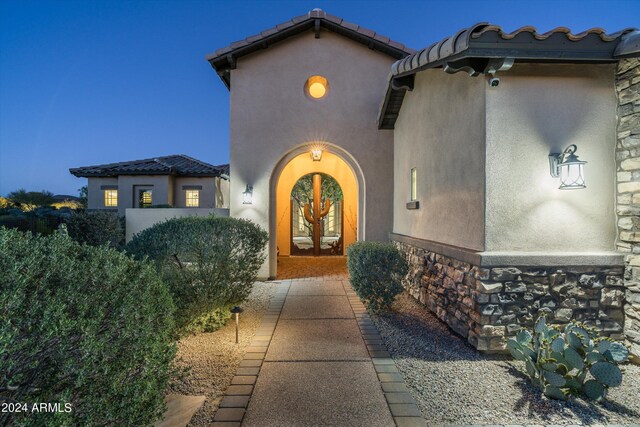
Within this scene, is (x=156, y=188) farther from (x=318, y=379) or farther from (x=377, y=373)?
(x=377, y=373)

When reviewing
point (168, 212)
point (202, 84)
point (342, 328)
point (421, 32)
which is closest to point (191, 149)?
point (202, 84)

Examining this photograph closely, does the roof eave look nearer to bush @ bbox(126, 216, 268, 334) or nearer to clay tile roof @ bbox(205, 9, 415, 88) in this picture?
clay tile roof @ bbox(205, 9, 415, 88)

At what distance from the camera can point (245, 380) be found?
147 inches

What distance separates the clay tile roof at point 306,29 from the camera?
8.75 m

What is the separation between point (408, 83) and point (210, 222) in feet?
16.7

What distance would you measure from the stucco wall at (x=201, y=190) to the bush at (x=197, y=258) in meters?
16.0

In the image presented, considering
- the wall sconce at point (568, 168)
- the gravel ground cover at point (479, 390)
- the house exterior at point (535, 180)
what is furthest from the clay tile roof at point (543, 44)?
the gravel ground cover at point (479, 390)

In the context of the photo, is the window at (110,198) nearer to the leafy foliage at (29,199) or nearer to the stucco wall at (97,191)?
the stucco wall at (97,191)

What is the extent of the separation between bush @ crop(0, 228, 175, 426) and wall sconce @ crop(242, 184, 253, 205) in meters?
6.65

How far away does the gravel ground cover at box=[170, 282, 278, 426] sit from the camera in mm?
3379

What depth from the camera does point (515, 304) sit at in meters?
4.39

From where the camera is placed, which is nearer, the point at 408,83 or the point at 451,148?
the point at 451,148

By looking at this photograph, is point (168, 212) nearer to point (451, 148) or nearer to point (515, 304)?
point (451, 148)

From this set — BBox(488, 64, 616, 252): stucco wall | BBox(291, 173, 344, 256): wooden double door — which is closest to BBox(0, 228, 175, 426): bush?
BBox(488, 64, 616, 252): stucco wall
